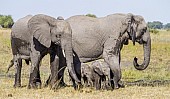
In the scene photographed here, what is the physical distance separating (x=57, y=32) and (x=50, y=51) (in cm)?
92

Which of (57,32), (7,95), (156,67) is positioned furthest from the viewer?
(156,67)

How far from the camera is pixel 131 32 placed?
16250 mm

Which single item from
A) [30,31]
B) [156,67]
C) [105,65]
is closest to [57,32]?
[30,31]

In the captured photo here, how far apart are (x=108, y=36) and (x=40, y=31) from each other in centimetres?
237

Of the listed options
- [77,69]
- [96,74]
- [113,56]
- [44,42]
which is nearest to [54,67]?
[77,69]

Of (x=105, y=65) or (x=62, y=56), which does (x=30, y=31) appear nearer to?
(x=62, y=56)

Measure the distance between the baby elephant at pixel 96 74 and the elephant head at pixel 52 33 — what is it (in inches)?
28.0

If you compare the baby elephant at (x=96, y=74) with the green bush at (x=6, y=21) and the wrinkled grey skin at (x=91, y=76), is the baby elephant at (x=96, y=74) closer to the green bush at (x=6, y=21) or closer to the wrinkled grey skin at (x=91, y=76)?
the wrinkled grey skin at (x=91, y=76)

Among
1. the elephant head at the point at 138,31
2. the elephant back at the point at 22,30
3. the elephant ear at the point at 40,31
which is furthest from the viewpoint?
the elephant head at the point at 138,31

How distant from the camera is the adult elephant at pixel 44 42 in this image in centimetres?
1500

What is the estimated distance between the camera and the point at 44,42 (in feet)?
49.5

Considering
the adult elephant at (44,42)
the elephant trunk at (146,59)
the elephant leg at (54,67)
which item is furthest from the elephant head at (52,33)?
the elephant trunk at (146,59)

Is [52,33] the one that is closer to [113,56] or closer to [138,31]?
[113,56]

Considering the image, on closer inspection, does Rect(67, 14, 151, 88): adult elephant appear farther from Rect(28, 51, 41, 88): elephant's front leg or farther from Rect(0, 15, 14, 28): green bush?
Rect(0, 15, 14, 28): green bush
